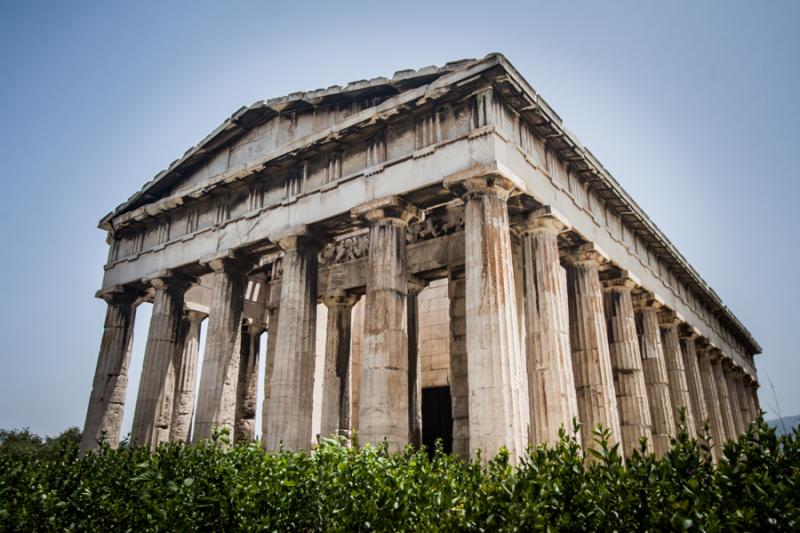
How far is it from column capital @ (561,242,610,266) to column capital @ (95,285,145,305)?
14381mm

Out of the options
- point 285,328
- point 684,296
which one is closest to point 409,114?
point 285,328

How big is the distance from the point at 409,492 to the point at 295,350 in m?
9.62

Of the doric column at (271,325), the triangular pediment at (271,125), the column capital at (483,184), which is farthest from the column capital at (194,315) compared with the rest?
the column capital at (483,184)

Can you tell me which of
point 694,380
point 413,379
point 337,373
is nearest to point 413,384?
point 413,379

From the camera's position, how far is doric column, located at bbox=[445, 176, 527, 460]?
1089 centimetres

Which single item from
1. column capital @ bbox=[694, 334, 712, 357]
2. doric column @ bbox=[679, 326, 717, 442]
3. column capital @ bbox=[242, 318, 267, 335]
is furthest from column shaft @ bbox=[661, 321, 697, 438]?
column capital @ bbox=[242, 318, 267, 335]

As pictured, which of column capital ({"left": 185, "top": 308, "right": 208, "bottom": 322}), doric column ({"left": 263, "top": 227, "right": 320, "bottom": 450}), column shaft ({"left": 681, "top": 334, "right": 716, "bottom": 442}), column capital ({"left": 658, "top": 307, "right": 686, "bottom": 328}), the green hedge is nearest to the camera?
the green hedge

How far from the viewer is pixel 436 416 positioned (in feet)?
62.8

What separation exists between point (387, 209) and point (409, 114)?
236 centimetres

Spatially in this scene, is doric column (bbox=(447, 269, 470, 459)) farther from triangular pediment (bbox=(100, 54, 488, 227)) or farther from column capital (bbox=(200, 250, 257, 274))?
column capital (bbox=(200, 250, 257, 274))

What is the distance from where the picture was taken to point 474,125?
509 inches

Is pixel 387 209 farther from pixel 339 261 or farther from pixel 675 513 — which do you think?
pixel 675 513

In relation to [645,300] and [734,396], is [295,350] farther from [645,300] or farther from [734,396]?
[734,396]

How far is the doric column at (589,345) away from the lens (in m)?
14.9
